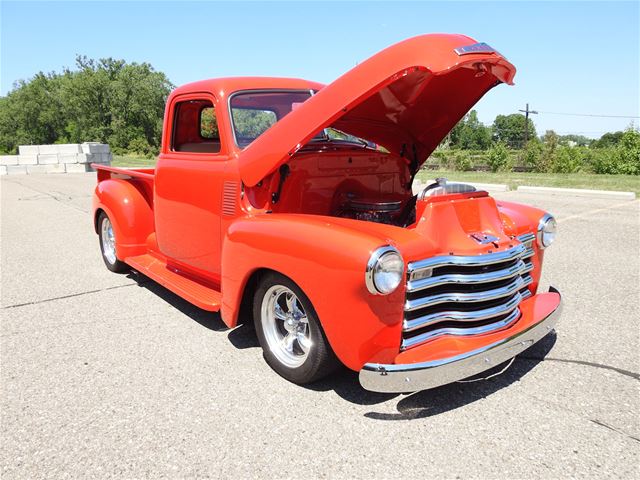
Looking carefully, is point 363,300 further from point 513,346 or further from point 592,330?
point 592,330

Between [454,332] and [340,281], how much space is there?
2.45 feet

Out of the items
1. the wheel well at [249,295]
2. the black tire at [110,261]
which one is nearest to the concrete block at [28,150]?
the black tire at [110,261]

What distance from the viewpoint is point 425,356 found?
2627 mm

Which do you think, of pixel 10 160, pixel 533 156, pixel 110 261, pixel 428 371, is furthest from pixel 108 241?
pixel 533 156

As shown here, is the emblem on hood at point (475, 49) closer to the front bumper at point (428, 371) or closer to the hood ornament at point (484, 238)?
the hood ornament at point (484, 238)

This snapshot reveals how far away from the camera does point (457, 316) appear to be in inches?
112

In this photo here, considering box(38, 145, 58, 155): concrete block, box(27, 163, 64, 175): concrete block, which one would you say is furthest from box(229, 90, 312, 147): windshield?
box(38, 145, 58, 155): concrete block

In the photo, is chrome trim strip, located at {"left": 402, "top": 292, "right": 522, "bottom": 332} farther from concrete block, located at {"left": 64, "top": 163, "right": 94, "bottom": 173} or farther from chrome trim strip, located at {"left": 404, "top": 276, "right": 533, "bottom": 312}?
concrete block, located at {"left": 64, "top": 163, "right": 94, "bottom": 173}

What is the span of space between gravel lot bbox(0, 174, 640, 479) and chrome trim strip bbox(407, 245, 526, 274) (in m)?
0.79

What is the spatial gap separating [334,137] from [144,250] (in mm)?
2376

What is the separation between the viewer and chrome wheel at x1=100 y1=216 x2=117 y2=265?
19.3ft

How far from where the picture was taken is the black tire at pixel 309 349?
2.87m

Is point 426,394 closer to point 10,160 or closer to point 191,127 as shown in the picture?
point 191,127

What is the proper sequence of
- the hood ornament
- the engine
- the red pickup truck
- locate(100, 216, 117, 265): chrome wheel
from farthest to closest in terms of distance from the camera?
locate(100, 216, 117, 265): chrome wheel < the engine < the hood ornament < the red pickup truck
